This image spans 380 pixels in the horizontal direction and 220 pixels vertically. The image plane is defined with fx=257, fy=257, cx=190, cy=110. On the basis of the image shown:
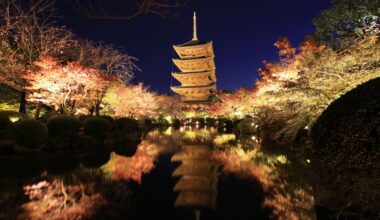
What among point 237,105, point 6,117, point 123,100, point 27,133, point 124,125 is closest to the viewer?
point 27,133

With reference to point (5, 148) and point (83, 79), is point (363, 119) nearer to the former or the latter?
point (5, 148)

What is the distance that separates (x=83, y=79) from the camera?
1485 cm

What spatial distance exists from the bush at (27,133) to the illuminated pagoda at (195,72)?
3167 centimetres

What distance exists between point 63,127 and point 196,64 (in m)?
32.0

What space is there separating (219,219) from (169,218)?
806 millimetres

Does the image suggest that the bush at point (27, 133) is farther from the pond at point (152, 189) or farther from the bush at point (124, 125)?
the bush at point (124, 125)

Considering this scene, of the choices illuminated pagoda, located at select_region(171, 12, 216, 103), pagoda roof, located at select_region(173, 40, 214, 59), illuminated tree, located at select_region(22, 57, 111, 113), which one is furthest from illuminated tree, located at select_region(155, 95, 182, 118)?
illuminated tree, located at select_region(22, 57, 111, 113)

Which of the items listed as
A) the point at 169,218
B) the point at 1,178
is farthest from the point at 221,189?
the point at 1,178

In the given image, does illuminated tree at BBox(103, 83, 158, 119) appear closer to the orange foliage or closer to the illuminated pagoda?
the orange foliage

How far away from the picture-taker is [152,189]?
5.86 m

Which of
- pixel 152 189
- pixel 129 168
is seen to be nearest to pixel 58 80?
pixel 129 168

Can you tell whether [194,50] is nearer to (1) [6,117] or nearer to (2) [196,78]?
(2) [196,78]

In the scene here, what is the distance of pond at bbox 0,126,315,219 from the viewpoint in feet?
14.2

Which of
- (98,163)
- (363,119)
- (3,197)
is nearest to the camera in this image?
(363,119)
